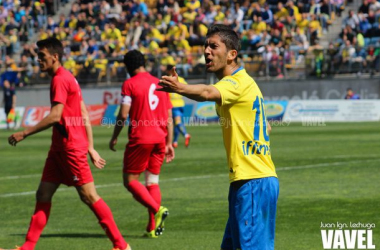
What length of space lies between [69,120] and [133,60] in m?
2.19

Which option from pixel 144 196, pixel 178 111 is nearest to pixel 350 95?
pixel 178 111

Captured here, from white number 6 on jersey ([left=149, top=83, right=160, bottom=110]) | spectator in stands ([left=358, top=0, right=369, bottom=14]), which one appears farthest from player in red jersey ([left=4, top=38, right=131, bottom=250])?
spectator in stands ([left=358, top=0, right=369, bottom=14])

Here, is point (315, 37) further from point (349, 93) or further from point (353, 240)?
point (353, 240)

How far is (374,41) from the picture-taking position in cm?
3719

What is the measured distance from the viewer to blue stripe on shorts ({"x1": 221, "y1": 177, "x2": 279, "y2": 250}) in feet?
21.2

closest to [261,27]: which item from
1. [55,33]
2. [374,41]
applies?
[374,41]

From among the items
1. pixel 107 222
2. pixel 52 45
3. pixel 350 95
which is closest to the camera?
pixel 52 45

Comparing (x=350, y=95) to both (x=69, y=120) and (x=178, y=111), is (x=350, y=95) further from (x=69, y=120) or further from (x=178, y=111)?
(x=69, y=120)

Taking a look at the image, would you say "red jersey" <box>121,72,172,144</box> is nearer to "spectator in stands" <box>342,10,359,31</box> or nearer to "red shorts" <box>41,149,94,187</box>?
"red shorts" <box>41,149,94,187</box>

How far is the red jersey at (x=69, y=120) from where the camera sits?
926 centimetres

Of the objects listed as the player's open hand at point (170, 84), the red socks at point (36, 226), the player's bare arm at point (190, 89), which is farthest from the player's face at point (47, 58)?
the player's open hand at point (170, 84)

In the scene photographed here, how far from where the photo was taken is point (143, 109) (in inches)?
448

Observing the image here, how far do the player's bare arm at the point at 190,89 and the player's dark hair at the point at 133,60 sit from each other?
17.2ft

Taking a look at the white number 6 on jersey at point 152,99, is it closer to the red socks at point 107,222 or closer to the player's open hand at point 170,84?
the red socks at point 107,222
